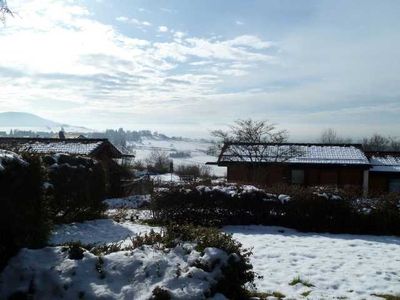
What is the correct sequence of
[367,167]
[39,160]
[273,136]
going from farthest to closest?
[273,136]
[367,167]
[39,160]

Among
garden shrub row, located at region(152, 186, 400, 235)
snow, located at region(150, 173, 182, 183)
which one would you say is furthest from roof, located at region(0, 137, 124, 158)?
garden shrub row, located at region(152, 186, 400, 235)

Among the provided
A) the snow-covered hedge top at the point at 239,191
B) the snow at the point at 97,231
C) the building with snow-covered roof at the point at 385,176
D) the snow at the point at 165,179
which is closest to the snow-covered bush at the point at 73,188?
A: the snow at the point at 97,231

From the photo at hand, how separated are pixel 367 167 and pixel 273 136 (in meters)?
7.83

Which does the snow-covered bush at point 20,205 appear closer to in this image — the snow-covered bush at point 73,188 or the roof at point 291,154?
the snow-covered bush at point 73,188

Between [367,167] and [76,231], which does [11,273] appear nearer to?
[76,231]

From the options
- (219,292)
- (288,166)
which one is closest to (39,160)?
→ (219,292)

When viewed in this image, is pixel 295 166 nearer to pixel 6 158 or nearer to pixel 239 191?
pixel 239 191

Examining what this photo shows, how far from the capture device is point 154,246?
6.40 metres

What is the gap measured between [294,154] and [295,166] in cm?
86

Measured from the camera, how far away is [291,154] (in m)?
31.1

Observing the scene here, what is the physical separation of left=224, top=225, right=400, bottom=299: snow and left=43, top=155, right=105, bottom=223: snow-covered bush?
4.42m

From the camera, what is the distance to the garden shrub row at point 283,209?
13.4 meters

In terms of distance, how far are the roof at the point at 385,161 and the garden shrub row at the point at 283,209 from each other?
18124 millimetres

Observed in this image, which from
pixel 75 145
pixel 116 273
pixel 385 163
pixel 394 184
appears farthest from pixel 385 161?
pixel 116 273
